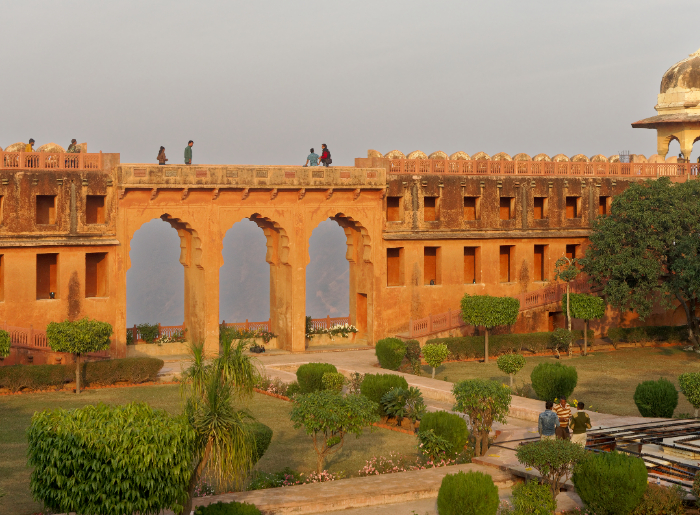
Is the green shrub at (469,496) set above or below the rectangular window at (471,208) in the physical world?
below

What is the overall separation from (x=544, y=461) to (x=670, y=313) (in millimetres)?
26821

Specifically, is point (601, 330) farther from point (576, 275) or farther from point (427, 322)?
point (427, 322)

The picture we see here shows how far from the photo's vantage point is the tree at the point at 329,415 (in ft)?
59.8

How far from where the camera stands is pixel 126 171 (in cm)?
3172

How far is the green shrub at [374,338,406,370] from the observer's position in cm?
3038

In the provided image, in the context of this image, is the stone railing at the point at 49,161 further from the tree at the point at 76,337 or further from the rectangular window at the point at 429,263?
the rectangular window at the point at 429,263

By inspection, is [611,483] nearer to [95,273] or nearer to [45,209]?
[95,273]

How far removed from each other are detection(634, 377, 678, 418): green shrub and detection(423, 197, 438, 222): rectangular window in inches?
595

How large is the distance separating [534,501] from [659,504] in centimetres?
204

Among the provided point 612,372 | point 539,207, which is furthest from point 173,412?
point 539,207

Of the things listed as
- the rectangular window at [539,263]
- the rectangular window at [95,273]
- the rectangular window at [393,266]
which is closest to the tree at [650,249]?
the rectangular window at [539,263]

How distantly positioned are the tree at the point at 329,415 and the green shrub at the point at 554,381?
26.8ft

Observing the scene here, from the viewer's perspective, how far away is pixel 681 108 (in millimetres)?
44094

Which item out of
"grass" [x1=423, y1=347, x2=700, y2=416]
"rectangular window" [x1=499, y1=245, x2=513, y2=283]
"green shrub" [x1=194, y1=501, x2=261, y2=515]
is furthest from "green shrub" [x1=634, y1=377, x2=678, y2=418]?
"rectangular window" [x1=499, y1=245, x2=513, y2=283]
